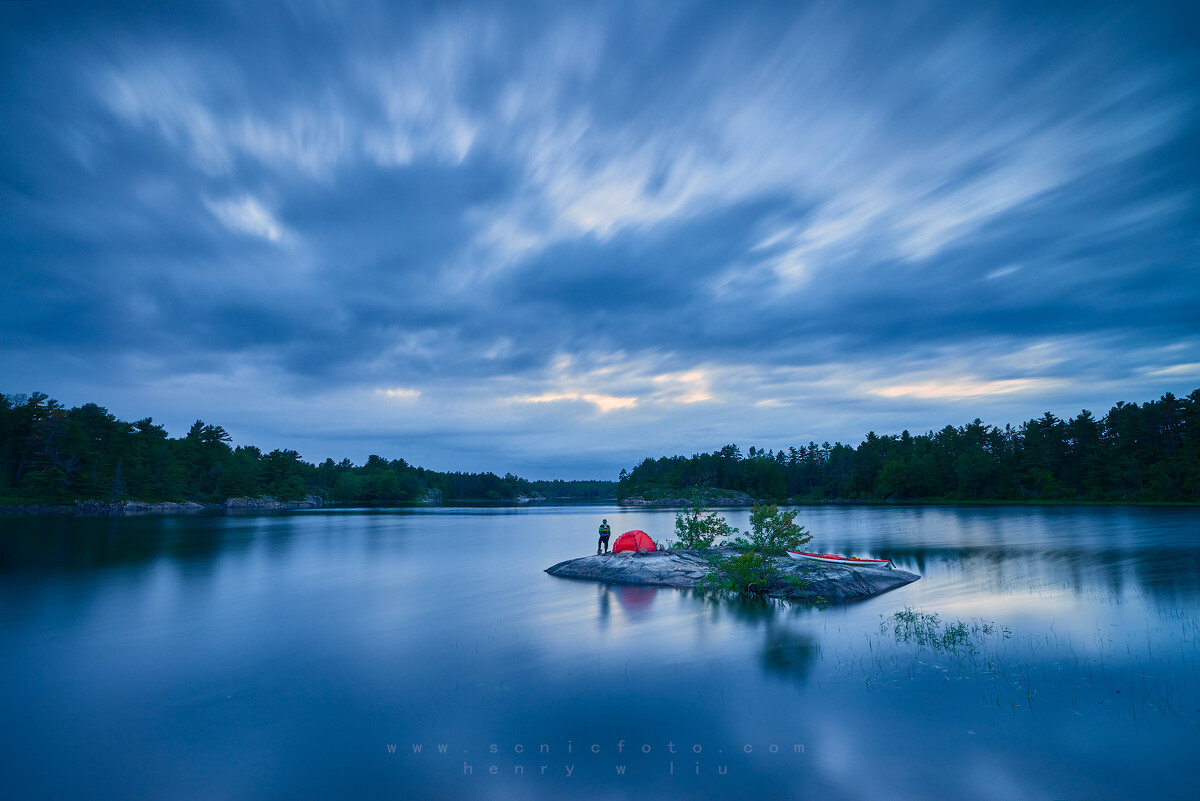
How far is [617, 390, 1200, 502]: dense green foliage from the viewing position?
8862cm

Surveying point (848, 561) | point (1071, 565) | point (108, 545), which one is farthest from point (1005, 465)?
point (108, 545)

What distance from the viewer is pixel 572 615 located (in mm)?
18406

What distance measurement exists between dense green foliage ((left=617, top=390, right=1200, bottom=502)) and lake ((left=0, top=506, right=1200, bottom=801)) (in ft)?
190

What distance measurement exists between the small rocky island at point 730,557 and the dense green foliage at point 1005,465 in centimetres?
4921

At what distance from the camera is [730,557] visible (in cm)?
2359

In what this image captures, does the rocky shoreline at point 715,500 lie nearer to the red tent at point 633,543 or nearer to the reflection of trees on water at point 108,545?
the reflection of trees on water at point 108,545

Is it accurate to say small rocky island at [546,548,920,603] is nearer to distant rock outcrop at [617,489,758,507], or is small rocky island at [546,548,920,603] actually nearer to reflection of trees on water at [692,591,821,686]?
reflection of trees on water at [692,591,821,686]

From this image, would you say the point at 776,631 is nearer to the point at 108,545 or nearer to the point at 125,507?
the point at 108,545

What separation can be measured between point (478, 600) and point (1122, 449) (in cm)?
12104

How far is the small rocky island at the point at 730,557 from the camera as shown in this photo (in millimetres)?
21000

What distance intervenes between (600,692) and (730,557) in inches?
540

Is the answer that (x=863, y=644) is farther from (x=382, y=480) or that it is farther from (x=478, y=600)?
(x=382, y=480)

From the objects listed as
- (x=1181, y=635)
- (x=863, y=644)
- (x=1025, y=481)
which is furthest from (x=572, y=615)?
(x=1025, y=481)

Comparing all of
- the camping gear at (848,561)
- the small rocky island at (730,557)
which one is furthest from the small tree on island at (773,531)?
the camping gear at (848,561)
